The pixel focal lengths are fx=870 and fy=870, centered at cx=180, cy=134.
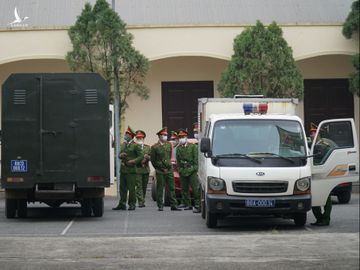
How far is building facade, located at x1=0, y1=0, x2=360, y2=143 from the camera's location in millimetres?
28922

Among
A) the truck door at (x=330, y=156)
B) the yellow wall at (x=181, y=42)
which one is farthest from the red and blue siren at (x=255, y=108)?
the yellow wall at (x=181, y=42)

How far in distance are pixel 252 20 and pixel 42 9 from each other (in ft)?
24.5

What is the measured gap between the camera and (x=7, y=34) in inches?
1136

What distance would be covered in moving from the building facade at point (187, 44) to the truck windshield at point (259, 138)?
48.3 feet

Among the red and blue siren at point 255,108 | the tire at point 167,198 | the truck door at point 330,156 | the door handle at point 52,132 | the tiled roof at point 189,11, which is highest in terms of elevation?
the tiled roof at point 189,11

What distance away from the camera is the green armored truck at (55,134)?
1598 centimetres

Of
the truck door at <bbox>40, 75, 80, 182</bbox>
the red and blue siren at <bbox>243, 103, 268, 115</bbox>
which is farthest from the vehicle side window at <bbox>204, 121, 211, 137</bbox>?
the truck door at <bbox>40, 75, 80, 182</bbox>

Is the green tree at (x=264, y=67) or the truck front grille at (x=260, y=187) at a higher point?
the green tree at (x=264, y=67)

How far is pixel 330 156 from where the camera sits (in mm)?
13102

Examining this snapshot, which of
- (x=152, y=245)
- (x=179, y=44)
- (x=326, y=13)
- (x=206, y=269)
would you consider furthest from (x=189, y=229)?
(x=326, y=13)

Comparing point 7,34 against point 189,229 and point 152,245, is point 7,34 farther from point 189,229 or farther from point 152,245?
point 152,245

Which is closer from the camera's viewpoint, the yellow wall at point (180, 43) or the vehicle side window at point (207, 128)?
the vehicle side window at point (207, 128)

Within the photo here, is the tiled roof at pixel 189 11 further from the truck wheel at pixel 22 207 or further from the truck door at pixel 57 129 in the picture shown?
the truck door at pixel 57 129

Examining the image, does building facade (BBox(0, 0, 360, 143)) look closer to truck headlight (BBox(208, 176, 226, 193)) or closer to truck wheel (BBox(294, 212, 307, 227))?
truck wheel (BBox(294, 212, 307, 227))
